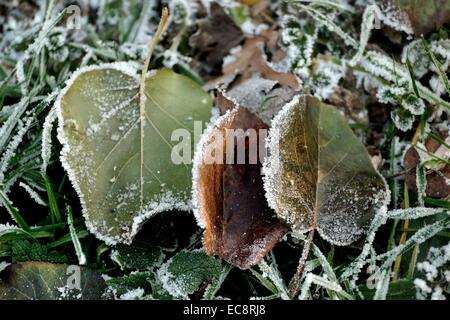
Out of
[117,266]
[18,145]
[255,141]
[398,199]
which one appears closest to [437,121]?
[398,199]

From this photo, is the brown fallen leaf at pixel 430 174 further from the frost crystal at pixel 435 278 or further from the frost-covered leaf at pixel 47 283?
the frost-covered leaf at pixel 47 283

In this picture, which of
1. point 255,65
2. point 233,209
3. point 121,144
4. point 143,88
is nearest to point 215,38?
point 255,65

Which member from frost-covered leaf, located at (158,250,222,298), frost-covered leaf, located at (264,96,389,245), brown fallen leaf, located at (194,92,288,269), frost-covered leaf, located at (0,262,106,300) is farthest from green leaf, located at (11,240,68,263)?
frost-covered leaf, located at (264,96,389,245)

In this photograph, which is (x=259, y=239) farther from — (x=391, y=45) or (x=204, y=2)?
(x=204, y=2)

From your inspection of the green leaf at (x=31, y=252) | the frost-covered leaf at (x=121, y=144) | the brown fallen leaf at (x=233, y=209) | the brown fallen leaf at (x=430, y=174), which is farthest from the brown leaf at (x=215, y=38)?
the green leaf at (x=31, y=252)

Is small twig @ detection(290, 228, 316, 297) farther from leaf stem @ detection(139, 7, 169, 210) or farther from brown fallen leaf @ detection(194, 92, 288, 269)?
leaf stem @ detection(139, 7, 169, 210)

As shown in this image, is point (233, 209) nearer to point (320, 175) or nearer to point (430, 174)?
point (320, 175)
